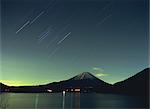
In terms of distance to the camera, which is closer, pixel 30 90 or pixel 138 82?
pixel 138 82

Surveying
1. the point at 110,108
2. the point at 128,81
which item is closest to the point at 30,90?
the point at 128,81

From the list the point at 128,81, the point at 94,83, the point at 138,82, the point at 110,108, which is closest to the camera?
the point at 110,108

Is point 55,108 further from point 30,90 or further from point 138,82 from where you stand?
point 30,90

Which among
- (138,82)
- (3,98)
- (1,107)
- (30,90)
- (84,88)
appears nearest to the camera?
(1,107)

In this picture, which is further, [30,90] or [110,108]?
[30,90]

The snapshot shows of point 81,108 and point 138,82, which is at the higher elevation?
point 138,82

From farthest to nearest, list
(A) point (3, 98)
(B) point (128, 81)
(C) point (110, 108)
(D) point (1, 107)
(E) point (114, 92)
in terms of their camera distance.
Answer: (E) point (114, 92)
(B) point (128, 81)
(C) point (110, 108)
(A) point (3, 98)
(D) point (1, 107)

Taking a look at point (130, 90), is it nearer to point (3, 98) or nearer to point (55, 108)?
point (55, 108)

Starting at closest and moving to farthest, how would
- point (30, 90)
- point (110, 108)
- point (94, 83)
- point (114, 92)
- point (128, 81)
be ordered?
point (110, 108) < point (128, 81) < point (30, 90) < point (114, 92) < point (94, 83)

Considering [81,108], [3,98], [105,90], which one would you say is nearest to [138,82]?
[105,90]
